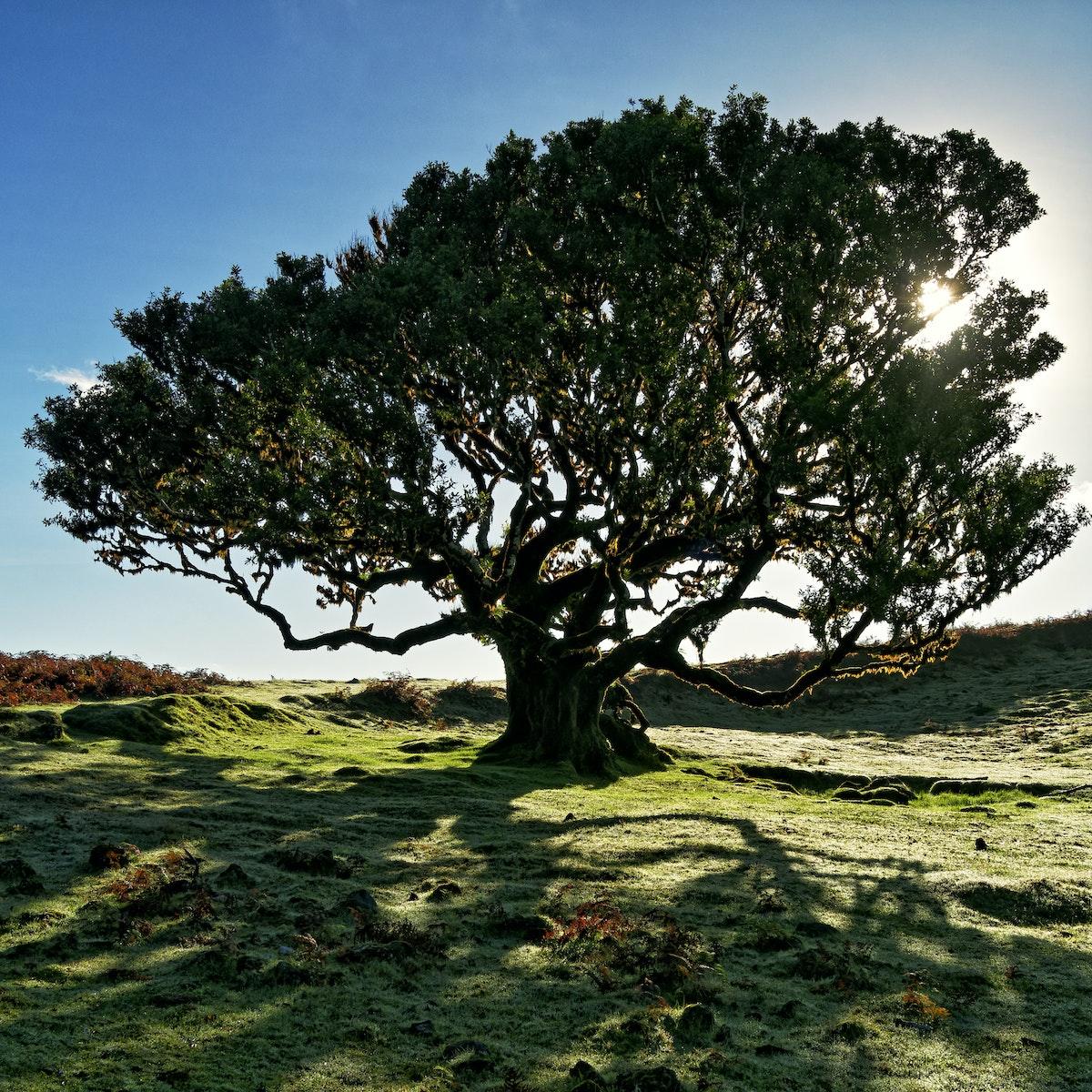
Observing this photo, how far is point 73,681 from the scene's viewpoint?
28844 mm

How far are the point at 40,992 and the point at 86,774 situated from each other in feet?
33.4

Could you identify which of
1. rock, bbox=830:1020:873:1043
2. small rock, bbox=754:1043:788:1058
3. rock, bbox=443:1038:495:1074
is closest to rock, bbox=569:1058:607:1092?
rock, bbox=443:1038:495:1074

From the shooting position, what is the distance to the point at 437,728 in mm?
37844

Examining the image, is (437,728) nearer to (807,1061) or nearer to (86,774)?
(86,774)

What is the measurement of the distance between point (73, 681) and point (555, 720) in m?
15.7

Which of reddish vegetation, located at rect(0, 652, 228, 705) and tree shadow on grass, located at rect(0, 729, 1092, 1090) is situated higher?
reddish vegetation, located at rect(0, 652, 228, 705)

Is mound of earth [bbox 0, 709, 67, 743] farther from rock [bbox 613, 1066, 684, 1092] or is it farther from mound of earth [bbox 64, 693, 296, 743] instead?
rock [bbox 613, 1066, 684, 1092]

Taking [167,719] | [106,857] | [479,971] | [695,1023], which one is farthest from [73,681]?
[695,1023]

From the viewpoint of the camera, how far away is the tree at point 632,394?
2245 cm

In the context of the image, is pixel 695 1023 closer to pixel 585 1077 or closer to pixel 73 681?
pixel 585 1077

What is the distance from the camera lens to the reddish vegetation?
87.1ft

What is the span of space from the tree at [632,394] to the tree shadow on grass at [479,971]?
1136 centimetres

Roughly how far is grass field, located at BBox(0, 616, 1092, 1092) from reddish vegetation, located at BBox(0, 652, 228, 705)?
22.3 feet

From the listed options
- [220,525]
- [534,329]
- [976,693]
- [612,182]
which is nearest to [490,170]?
[612,182]
